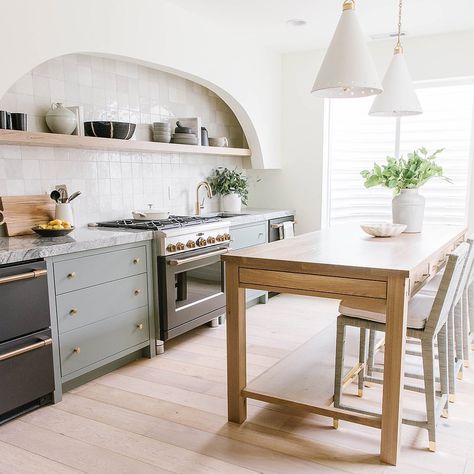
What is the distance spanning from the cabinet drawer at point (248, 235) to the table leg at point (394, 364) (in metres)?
2.23

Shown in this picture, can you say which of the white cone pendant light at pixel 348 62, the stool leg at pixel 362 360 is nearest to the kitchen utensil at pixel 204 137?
the white cone pendant light at pixel 348 62

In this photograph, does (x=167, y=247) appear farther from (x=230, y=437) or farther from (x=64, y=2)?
(x=64, y=2)

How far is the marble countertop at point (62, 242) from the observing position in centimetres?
237

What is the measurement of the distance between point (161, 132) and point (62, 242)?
1.58 metres

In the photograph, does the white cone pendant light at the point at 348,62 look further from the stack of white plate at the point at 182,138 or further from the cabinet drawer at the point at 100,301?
the stack of white plate at the point at 182,138

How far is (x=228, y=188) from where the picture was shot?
4711mm

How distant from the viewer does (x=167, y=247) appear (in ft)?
10.7

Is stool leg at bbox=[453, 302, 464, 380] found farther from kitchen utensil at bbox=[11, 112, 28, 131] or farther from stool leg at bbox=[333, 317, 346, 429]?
kitchen utensil at bbox=[11, 112, 28, 131]

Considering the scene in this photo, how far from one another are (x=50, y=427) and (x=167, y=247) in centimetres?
131

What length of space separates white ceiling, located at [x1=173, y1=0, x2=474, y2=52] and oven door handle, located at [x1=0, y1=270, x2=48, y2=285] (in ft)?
7.50

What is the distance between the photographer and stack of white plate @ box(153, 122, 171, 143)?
390 cm

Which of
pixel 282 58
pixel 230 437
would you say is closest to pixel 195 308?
pixel 230 437

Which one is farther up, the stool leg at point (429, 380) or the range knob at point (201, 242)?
the range knob at point (201, 242)

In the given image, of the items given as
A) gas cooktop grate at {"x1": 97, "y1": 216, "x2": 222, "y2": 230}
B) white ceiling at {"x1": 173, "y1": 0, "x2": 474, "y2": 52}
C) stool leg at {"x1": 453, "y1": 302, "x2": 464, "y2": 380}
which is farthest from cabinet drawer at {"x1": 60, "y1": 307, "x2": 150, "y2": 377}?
white ceiling at {"x1": 173, "y1": 0, "x2": 474, "y2": 52}
